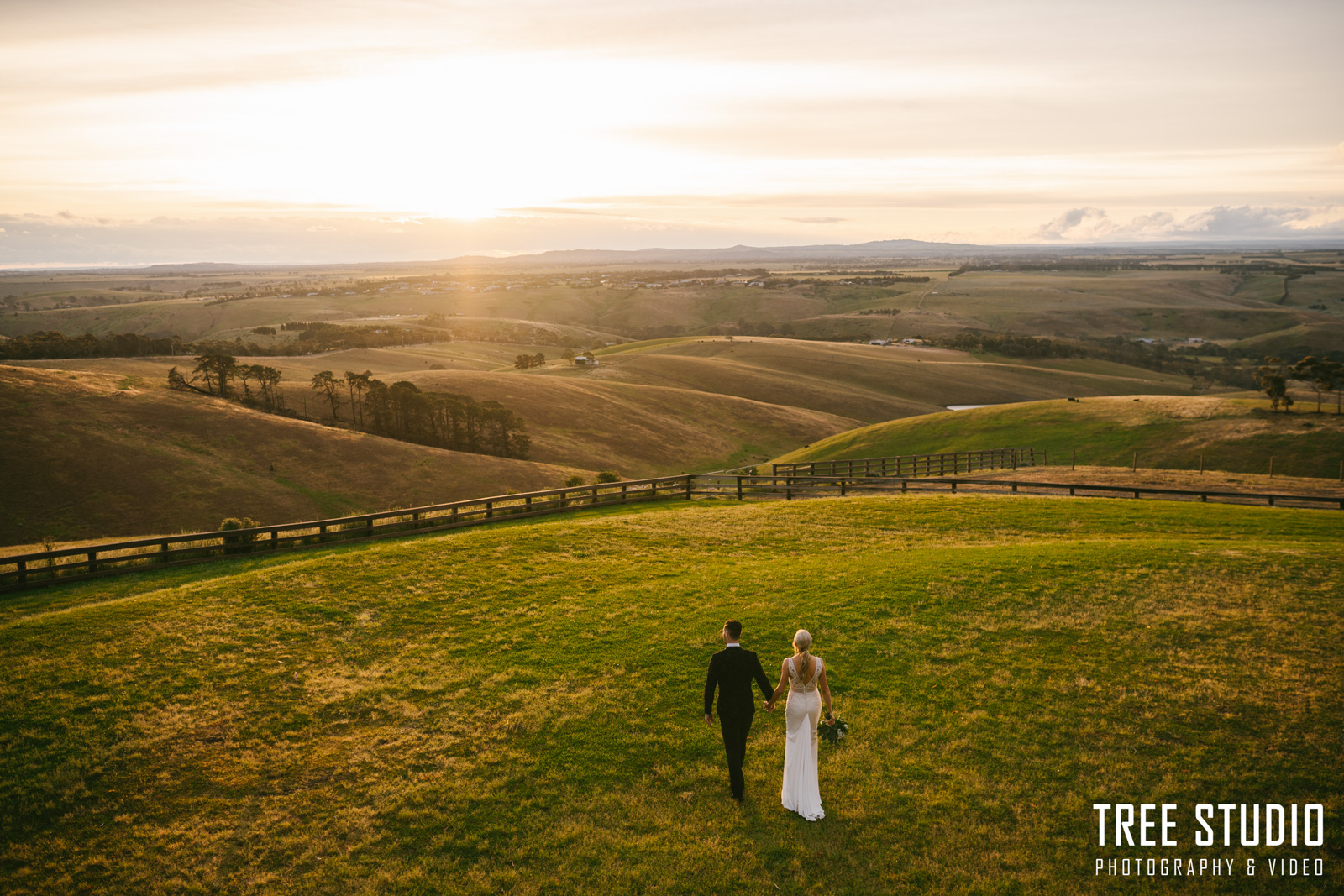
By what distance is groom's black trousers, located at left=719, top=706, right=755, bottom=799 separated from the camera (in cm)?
1017

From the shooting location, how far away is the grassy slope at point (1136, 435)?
45.7m

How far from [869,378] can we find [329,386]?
76188mm

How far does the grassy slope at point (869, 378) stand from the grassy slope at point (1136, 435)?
31.6 m

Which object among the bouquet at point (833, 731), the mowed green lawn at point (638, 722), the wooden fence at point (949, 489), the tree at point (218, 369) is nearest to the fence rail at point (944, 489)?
the wooden fence at point (949, 489)

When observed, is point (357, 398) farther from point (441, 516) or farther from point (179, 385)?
point (441, 516)

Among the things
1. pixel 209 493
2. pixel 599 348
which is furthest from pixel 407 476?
pixel 599 348

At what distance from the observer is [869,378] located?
376 feet

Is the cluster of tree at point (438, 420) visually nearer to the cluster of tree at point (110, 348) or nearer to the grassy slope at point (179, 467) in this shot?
Result: the grassy slope at point (179, 467)

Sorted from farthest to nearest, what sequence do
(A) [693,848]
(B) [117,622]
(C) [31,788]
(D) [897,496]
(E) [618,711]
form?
(D) [897,496] < (B) [117,622] < (E) [618,711] < (C) [31,788] < (A) [693,848]

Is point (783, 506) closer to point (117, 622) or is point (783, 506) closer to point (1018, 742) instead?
point (1018, 742)

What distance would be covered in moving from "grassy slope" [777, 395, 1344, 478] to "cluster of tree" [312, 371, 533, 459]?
27028mm

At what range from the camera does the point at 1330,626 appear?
48.0 feet

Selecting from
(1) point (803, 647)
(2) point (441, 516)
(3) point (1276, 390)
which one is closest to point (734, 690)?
(1) point (803, 647)

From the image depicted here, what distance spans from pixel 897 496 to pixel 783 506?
18.9 feet
